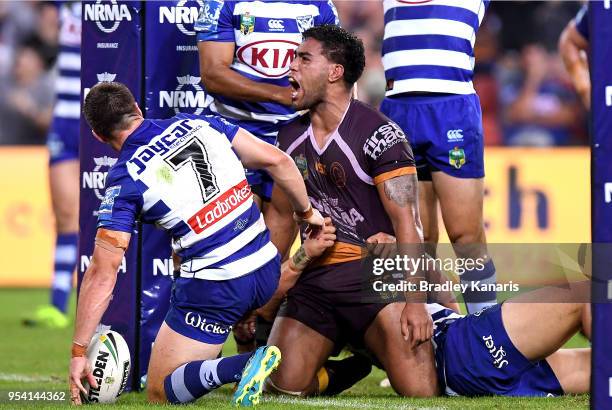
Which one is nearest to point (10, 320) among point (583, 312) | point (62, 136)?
point (62, 136)

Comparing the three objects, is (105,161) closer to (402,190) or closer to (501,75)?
(402,190)

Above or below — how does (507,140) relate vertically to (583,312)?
above

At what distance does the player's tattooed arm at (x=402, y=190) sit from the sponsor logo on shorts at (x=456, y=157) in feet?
3.12

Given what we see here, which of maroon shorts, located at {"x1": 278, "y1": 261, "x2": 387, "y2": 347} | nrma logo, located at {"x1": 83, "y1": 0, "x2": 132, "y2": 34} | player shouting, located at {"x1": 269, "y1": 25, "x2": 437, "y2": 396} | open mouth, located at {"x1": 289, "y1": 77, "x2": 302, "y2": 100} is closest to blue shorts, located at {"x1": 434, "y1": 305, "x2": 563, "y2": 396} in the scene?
player shouting, located at {"x1": 269, "y1": 25, "x2": 437, "y2": 396}

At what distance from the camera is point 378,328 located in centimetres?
586

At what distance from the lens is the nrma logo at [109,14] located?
20.6ft

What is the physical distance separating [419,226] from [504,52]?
33.5 ft

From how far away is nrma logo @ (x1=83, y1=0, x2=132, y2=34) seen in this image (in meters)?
6.27

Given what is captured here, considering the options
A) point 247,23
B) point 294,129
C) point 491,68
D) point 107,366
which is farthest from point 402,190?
point 491,68

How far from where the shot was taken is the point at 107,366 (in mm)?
5406

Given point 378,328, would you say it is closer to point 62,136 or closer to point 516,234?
point 62,136

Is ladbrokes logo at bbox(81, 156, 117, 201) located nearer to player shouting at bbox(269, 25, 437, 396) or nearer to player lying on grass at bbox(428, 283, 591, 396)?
player shouting at bbox(269, 25, 437, 396)

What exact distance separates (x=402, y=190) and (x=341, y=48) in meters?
0.82

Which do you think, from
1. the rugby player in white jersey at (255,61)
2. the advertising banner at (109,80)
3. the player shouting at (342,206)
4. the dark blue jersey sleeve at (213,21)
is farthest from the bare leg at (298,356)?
the dark blue jersey sleeve at (213,21)
